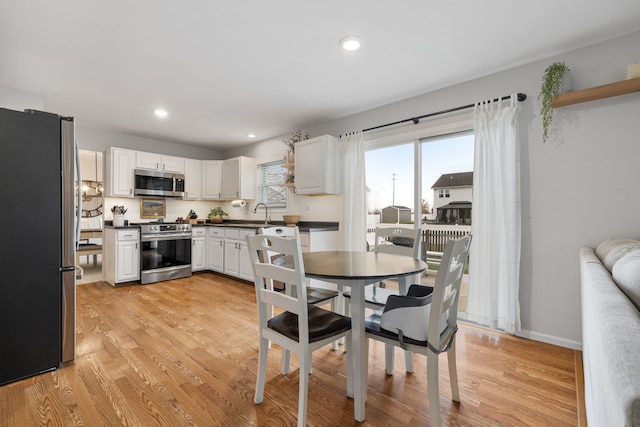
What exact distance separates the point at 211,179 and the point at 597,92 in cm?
545

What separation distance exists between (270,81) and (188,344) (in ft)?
8.44

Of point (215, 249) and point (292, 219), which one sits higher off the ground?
point (292, 219)

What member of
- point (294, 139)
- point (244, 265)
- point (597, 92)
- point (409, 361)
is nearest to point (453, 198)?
point (597, 92)

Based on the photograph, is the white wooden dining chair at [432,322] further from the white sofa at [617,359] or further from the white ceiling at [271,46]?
the white ceiling at [271,46]

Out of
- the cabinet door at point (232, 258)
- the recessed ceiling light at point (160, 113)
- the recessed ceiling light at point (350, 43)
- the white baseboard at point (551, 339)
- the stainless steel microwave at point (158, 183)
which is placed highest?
the recessed ceiling light at point (160, 113)

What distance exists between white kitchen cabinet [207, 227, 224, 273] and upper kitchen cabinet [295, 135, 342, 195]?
5.97ft

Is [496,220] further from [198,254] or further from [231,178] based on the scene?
[198,254]

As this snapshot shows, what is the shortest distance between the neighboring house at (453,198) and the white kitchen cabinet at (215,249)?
341 cm

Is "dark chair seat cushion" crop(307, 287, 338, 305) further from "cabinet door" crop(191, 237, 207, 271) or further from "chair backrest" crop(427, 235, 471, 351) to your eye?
"cabinet door" crop(191, 237, 207, 271)

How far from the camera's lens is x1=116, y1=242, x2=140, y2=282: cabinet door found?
14.2ft

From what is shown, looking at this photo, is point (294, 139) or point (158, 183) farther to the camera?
point (158, 183)

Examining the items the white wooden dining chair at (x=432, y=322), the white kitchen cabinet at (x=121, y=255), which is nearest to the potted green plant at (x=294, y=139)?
the white kitchen cabinet at (x=121, y=255)

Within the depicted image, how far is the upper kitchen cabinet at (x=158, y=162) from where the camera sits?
16.0ft

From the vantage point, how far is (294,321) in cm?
173
